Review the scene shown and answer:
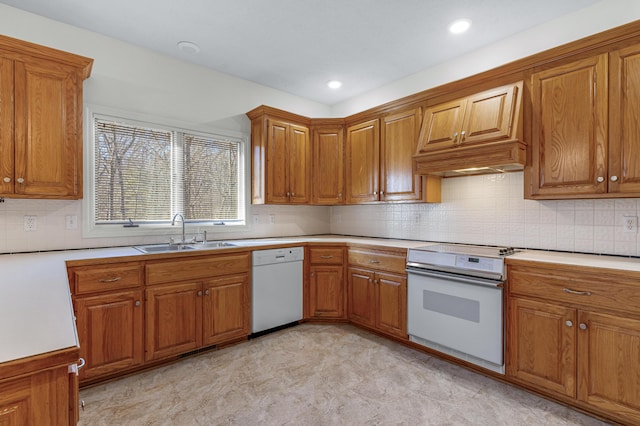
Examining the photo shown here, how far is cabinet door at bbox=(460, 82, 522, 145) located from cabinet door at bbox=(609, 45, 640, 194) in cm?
56

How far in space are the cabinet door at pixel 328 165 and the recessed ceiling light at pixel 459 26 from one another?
1555mm

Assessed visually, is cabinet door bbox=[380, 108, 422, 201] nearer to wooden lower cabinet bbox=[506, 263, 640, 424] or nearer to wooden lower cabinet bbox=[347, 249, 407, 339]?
wooden lower cabinet bbox=[347, 249, 407, 339]

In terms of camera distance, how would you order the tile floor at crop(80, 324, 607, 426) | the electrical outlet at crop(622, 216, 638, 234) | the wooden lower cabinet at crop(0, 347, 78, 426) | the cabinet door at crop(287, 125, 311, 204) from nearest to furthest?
the wooden lower cabinet at crop(0, 347, 78, 426) → the tile floor at crop(80, 324, 607, 426) → the electrical outlet at crop(622, 216, 638, 234) → the cabinet door at crop(287, 125, 311, 204)

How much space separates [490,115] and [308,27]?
1.64 meters

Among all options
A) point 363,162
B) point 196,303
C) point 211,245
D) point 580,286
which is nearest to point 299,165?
point 363,162

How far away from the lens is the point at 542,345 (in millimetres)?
2150

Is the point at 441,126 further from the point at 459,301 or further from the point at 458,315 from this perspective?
the point at 458,315

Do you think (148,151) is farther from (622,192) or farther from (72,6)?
(622,192)

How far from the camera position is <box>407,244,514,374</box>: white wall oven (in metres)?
2.32

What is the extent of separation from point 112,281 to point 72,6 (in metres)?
2.06

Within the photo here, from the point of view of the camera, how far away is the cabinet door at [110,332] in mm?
2227

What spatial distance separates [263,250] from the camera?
10.4 feet

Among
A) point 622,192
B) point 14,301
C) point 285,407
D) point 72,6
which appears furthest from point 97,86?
point 622,192

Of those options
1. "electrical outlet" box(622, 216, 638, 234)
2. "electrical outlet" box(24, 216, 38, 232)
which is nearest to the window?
"electrical outlet" box(24, 216, 38, 232)
